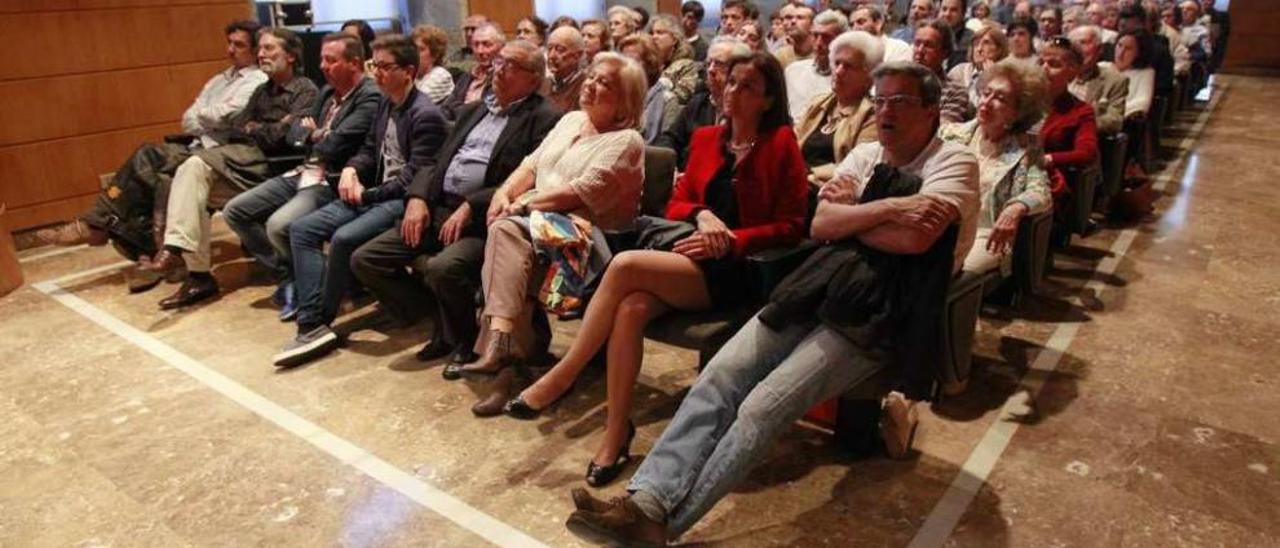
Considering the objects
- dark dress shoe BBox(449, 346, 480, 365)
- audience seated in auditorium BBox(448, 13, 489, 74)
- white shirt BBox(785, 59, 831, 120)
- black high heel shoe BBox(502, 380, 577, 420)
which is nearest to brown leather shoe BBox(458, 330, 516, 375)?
black high heel shoe BBox(502, 380, 577, 420)

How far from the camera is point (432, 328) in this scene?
361cm

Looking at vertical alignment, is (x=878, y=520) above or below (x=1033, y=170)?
below

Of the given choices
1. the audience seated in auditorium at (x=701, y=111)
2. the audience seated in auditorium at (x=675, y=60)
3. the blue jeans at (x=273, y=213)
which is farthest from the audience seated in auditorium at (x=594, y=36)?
the blue jeans at (x=273, y=213)

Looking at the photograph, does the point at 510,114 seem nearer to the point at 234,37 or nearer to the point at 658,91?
the point at 658,91

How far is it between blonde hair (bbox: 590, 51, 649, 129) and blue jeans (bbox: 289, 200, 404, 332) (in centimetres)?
110

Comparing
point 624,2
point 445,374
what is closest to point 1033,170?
point 445,374

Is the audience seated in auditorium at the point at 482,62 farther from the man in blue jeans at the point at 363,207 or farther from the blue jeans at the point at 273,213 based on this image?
the blue jeans at the point at 273,213

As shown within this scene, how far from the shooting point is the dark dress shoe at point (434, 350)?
334 centimetres

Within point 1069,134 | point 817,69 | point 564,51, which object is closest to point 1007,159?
point 1069,134

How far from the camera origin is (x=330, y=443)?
2732mm

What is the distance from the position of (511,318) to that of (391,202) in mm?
992

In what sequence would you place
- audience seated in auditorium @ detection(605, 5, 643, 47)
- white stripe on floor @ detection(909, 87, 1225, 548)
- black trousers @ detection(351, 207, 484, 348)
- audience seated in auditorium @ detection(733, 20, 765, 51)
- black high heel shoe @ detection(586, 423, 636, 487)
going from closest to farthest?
white stripe on floor @ detection(909, 87, 1225, 548) → black high heel shoe @ detection(586, 423, 636, 487) → black trousers @ detection(351, 207, 484, 348) → audience seated in auditorium @ detection(733, 20, 765, 51) → audience seated in auditorium @ detection(605, 5, 643, 47)

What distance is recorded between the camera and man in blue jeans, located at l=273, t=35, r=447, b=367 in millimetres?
3373

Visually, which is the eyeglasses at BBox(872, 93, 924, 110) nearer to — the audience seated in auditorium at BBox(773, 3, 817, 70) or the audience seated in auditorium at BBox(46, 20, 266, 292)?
the audience seated in auditorium at BBox(773, 3, 817, 70)
